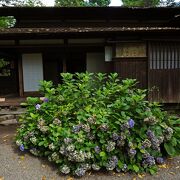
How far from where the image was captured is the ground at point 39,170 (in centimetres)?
394

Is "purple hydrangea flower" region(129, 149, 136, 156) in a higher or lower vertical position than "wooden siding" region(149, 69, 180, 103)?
lower

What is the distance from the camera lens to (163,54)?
8.79m

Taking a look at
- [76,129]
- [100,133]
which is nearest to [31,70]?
[76,129]

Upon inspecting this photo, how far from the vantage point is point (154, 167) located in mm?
4148

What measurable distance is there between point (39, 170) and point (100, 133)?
3.79ft

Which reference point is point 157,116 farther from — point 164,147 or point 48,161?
point 48,161

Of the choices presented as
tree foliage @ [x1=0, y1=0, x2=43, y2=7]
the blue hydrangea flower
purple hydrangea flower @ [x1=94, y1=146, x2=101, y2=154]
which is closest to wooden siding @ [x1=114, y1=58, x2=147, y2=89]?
the blue hydrangea flower

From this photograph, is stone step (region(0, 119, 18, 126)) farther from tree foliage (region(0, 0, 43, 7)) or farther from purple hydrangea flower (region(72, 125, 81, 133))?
tree foliage (region(0, 0, 43, 7))

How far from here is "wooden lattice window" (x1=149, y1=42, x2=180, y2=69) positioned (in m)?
8.79

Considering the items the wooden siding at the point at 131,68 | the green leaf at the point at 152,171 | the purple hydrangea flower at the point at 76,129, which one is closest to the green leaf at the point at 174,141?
the green leaf at the point at 152,171

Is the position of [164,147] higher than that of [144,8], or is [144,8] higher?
[144,8]

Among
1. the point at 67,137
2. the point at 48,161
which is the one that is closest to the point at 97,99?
the point at 67,137

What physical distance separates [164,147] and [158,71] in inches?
194

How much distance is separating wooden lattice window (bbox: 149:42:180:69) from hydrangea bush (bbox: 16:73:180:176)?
14.7ft
